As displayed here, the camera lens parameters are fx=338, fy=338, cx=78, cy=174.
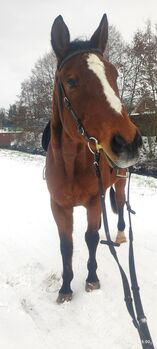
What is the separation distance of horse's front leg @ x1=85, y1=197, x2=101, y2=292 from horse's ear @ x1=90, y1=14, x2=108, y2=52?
1.51m

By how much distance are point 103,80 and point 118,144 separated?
57 centimetres

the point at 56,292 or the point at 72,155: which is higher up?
the point at 72,155

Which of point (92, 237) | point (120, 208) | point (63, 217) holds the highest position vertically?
point (63, 217)

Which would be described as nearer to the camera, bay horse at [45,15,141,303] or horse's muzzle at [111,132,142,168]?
horse's muzzle at [111,132,142,168]

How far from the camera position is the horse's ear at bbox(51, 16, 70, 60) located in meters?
2.77

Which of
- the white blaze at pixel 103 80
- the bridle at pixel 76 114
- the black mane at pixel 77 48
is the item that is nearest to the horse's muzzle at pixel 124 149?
the bridle at pixel 76 114

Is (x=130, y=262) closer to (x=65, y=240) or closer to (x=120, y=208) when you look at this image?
(x=65, y=240)

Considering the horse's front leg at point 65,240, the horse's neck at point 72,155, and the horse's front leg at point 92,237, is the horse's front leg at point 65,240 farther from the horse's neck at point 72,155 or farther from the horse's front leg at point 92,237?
the horse's neck at point 72,155

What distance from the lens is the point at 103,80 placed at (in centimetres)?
239

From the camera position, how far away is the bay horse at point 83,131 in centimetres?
219

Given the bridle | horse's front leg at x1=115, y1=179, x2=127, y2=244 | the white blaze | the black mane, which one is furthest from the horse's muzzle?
horse's front leg at x1=115, y1=179, x2=127, y2=244

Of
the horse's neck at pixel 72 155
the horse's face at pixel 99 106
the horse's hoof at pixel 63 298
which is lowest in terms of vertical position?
the horse's hoof at pixel 63 298

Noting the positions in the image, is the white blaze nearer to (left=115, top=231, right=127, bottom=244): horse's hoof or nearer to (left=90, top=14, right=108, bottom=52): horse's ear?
(left=90, top=14, right=108, bottom=52): horse's ear

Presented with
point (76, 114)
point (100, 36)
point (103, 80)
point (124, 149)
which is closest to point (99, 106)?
point (103, 80)
